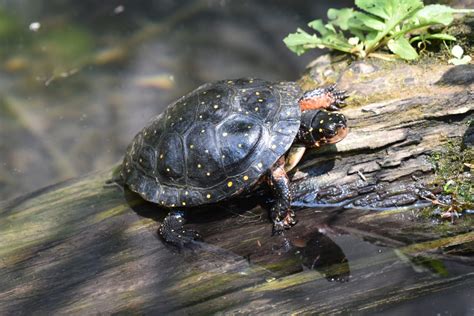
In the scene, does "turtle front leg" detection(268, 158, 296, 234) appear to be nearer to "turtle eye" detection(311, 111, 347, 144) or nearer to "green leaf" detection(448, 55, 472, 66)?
"turtle eye" detection(311, 111, 347, 144)

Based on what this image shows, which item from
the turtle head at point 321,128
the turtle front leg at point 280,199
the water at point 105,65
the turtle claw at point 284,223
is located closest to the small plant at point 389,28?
the turtle head at point 321,128

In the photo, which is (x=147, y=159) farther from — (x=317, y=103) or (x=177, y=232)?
(x=317, y=103)

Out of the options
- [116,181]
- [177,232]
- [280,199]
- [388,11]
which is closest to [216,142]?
[280,199]

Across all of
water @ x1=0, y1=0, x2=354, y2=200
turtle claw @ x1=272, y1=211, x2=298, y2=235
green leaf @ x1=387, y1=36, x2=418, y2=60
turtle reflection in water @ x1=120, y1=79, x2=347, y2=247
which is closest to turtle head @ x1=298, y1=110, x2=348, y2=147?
turtle reflection in water @ x1=120, y1=79, x2=347, y2=247

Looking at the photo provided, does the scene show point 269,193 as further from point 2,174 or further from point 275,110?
point 2,174

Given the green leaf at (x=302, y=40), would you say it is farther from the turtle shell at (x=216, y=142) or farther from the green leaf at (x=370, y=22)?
the turtle shell at (x=216, y=142)

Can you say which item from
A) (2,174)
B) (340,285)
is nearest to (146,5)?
(2,174)
